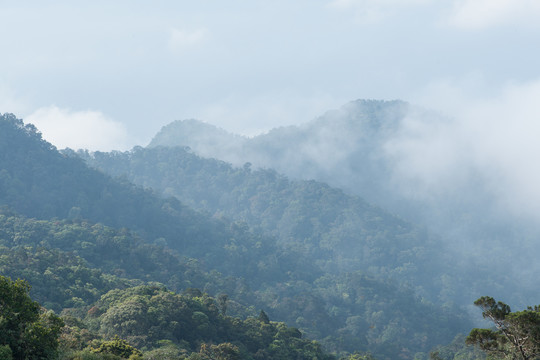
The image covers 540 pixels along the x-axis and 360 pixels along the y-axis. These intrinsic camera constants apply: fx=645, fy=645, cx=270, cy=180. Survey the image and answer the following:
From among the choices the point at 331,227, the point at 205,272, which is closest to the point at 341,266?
the point at 331,227

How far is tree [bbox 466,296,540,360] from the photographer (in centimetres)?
2916

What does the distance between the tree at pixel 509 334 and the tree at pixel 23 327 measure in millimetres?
20233

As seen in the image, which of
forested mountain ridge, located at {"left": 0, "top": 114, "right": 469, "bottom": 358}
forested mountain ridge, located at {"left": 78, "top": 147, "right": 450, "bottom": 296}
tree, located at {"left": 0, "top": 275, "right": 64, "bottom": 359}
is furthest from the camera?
forested mountain ridge, located at {"left": 78, "top": 147, "right": 450, "bottom": 296}

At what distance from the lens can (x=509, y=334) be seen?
3006 cm

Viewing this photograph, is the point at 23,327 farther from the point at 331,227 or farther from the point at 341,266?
the point at 331,227

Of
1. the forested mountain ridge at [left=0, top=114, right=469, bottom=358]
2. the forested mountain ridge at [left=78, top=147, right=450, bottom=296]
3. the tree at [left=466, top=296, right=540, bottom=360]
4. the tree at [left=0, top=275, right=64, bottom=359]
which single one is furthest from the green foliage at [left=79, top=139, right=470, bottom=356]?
the tree at [left=0, top=275, right=64, bottom=359]

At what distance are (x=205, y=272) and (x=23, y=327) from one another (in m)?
84.0

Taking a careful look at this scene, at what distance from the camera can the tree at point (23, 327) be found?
99.5 ft

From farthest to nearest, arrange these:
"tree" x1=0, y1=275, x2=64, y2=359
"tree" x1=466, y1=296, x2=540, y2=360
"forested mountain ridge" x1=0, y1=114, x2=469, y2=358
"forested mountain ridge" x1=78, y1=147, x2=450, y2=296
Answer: "forested mountain ridge" x1=78, y1=147, x2=450, y2=296 → "forested mountain ridge" x1=0, y1=114, x2=469, y2=358 → "tree" x1=0, y1=275, x2=64, y2=359 → "tree" x1=466, y1=296, x2=540, y2=360

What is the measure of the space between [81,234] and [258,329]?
144ft

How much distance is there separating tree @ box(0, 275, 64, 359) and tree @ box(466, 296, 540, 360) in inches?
797

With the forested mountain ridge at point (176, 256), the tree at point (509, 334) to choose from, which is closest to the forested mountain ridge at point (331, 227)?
the forested mountain ridge at point (176, 256)

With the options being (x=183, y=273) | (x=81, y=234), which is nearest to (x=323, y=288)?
(x=183, y=273)

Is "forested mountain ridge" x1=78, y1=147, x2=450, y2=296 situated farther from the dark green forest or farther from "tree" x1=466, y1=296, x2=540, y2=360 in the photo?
"tree" x1=466, y1=296, x2=540, y2=360
